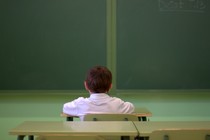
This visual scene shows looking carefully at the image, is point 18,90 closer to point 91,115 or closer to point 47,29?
point 47,29

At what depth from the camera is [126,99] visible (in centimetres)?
436

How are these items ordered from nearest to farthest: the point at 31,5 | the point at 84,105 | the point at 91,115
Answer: the point at 91,115
the point at 84,105
the point at 31,5

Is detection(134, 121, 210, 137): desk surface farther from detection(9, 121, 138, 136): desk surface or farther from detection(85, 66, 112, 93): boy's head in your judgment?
detection(85, 66, 112, 93): boy's head

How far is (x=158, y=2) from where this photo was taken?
4.27 m

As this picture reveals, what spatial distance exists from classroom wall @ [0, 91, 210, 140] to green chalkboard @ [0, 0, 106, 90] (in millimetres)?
178

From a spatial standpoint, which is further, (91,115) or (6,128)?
(6,128)

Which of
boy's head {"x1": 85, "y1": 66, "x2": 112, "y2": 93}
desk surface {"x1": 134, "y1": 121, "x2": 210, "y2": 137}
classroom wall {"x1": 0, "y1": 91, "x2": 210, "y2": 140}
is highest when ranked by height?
boy's head {"x1": 85, "y1": 66, "x2": 112, "y2": 93}

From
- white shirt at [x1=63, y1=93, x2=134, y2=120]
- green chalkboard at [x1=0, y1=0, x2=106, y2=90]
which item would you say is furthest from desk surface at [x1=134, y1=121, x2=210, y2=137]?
green chalkboard at [x1=0, y1=0, x2=106, y2=90]

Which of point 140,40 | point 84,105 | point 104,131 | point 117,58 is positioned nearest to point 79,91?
point 117,58

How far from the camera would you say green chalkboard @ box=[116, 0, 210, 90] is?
168 inches

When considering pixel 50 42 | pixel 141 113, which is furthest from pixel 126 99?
pixel 50 42

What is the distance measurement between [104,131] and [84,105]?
0.74 meters

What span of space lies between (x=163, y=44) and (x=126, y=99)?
0.83 meters

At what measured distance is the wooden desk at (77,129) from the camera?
2242 millimetres
